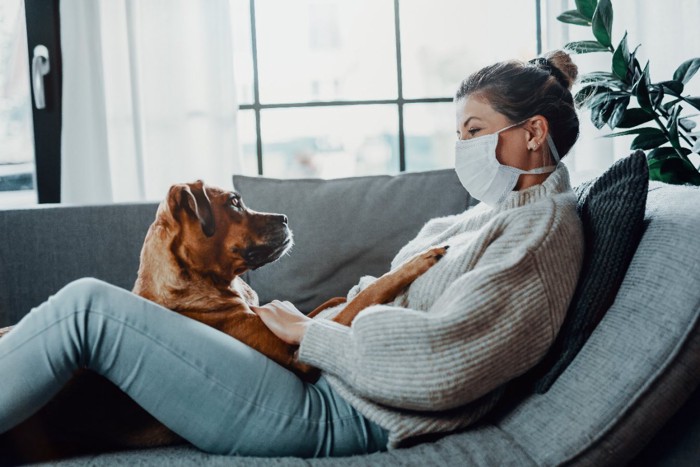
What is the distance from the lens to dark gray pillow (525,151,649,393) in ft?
4.49

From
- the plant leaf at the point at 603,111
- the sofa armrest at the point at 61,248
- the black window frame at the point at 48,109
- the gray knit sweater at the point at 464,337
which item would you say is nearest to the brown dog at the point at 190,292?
the gray knit sweater at the point at 464,337

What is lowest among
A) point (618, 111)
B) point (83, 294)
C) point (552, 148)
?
point (83, 294)

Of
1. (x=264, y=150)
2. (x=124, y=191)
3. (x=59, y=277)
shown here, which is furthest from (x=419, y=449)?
(x=264, y=150)

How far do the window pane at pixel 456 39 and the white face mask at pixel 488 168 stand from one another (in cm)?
199

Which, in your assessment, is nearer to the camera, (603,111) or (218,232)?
(218,232)

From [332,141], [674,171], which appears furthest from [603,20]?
[332,141]

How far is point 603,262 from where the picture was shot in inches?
54.3

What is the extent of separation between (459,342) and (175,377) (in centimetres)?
52

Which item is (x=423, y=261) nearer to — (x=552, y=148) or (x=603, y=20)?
(x=552, y=148)

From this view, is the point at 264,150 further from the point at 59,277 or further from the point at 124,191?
the point at 59,277

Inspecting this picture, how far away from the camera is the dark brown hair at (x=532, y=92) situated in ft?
5.41

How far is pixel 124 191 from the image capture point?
3043mm

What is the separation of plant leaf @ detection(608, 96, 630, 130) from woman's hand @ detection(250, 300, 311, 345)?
55.3 inches

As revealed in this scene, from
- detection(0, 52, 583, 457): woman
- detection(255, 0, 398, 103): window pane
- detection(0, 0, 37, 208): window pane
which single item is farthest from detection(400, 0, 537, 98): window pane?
detection(0, 52, 583, 457): woman
